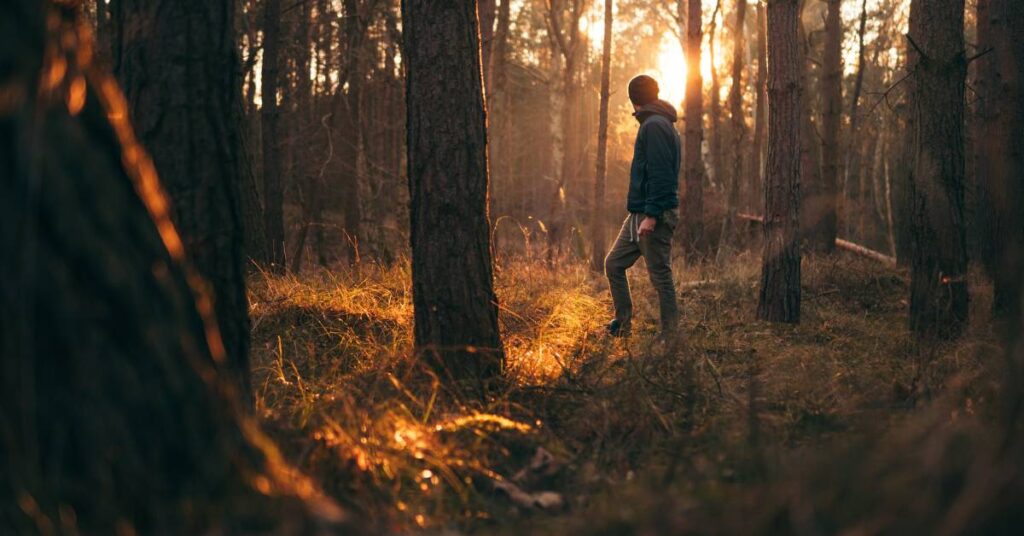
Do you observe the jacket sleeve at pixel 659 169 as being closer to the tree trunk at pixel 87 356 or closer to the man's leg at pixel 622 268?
the man's leg at pixel 622 268

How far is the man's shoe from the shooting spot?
22.1 feet

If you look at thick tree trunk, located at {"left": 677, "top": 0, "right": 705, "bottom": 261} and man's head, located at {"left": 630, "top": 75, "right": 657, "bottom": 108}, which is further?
thick tree trunk, located at {"left": 677, "top": 0, "right": 705, "bottom": 261}

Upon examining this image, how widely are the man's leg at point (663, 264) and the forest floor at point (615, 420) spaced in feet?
1.09

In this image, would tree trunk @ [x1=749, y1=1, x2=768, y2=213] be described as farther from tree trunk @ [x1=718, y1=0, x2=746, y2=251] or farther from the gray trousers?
the gray trousers

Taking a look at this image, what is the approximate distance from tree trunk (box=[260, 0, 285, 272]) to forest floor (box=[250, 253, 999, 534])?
14.9ft

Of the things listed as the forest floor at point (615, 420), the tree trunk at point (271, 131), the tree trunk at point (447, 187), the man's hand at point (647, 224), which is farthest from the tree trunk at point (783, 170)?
the tree trunk at point (271, 131)

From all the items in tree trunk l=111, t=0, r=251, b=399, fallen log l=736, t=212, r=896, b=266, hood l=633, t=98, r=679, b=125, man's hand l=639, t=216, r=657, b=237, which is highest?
hood l=633, t=98, r=679, b=125

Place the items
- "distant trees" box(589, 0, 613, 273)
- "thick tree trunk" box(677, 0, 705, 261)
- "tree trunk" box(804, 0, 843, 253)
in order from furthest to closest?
"distant trees" box(589, 0, 613, 273), "thick tree trunk" box(677, 0, 705, 261), "tree trunk" box(804, 0, 843, 253)

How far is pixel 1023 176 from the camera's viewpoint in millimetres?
8711

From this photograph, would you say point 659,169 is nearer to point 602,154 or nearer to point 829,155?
point 829,155

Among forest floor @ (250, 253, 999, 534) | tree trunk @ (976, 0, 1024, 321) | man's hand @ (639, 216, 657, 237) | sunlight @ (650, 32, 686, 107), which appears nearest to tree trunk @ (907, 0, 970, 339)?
forest floor @ (250, 253, 999, 534)

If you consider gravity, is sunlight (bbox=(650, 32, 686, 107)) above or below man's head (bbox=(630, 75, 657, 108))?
above

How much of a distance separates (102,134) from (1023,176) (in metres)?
9.22

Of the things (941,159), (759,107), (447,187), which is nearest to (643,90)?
(941,159)
